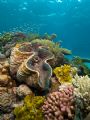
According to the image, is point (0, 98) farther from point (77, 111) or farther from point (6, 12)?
point (6, 12)

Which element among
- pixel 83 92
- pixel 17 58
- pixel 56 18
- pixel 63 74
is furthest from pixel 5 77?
pixel 56 18

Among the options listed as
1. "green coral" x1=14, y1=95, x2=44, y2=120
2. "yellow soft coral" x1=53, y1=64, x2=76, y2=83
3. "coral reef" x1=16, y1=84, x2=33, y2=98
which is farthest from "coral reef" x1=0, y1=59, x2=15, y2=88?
"yellow soft coral" x1=53, y1=64, x2=76, y2=83

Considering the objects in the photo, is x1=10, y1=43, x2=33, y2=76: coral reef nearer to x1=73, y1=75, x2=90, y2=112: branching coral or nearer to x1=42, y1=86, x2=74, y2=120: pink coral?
x1=42, y1=86, x2=74, y2=120: pink coral

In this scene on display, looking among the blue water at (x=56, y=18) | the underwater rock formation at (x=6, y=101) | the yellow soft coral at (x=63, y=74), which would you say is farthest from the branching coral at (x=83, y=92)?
the blue water at (x=56, y=18)

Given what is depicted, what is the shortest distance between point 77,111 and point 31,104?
1557 mm

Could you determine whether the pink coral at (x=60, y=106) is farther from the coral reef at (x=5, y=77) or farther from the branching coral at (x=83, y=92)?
the coral reef at (x=5, y=77)

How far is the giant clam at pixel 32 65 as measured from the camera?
6.62m

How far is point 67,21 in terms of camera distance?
34938mm

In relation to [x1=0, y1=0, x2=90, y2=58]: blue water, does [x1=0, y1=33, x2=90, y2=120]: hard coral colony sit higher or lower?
lower

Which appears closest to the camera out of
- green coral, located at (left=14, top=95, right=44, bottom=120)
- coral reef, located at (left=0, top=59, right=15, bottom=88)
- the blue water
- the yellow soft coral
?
green coral, located at (left=14, top=95, right=44, bottom=120)

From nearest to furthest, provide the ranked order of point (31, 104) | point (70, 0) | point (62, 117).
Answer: point (62, 117)
point (31, 104)
point (70, 0)

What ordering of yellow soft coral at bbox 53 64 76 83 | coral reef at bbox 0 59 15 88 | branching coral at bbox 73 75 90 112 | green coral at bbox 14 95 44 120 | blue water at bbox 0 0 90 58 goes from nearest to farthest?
branching coral at bbox 73 75 90 112
green coral at bbox 14 95 44 120
coral reef at bbox 0 59 15 88
yellow soft coral at bbox 53 64 76 83
blue water at bbox 0 0 90 58

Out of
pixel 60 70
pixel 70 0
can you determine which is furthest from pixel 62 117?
pixel 70 0

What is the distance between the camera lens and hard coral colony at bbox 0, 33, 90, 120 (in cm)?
547
